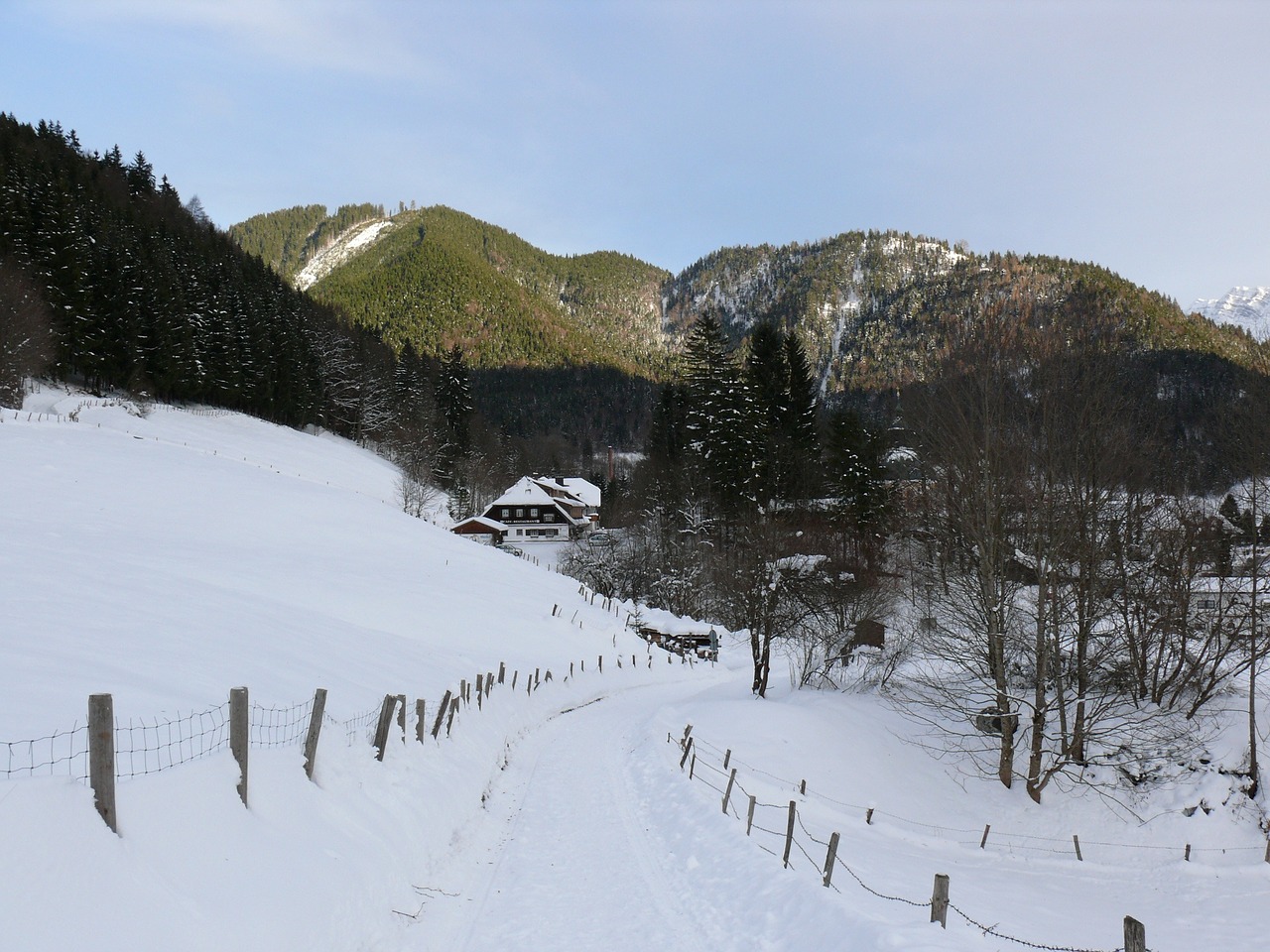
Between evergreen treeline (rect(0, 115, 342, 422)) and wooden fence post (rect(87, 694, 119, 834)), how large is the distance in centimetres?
4894

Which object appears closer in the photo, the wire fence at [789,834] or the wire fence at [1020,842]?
the wire fence at [789,834]

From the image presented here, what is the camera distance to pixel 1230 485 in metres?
25.1

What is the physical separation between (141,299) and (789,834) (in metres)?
65.1

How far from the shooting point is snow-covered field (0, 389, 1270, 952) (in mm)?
5992

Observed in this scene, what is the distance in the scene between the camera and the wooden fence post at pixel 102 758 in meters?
5.23

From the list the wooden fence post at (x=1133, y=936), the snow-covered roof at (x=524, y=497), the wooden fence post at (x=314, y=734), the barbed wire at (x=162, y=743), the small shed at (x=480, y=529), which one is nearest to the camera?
the wooden fence post at (x=1133, y=936)

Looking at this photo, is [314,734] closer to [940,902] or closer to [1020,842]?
[940,902]

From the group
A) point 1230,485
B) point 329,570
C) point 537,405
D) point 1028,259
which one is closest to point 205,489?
point 329,570

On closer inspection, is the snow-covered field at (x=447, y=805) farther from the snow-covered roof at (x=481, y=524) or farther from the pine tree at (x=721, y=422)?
the snow-covered roof at (x=481, y=524)

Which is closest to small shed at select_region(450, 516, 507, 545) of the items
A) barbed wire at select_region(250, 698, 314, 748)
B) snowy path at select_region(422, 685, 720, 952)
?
snowy path at select_region(422, 685, 720, 952)

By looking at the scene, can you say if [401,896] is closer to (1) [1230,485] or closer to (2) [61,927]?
(2) [61,927]

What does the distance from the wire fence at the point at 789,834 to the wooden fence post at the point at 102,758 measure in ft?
24.6

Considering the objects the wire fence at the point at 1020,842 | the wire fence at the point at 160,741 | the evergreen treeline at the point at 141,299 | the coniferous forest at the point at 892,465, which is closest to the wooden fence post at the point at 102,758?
the wire fence at the point at 160,741

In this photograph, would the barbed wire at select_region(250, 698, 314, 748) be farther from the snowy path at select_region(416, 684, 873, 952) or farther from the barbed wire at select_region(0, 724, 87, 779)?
the snowy path at select_region(416, 684, 873, 952)
